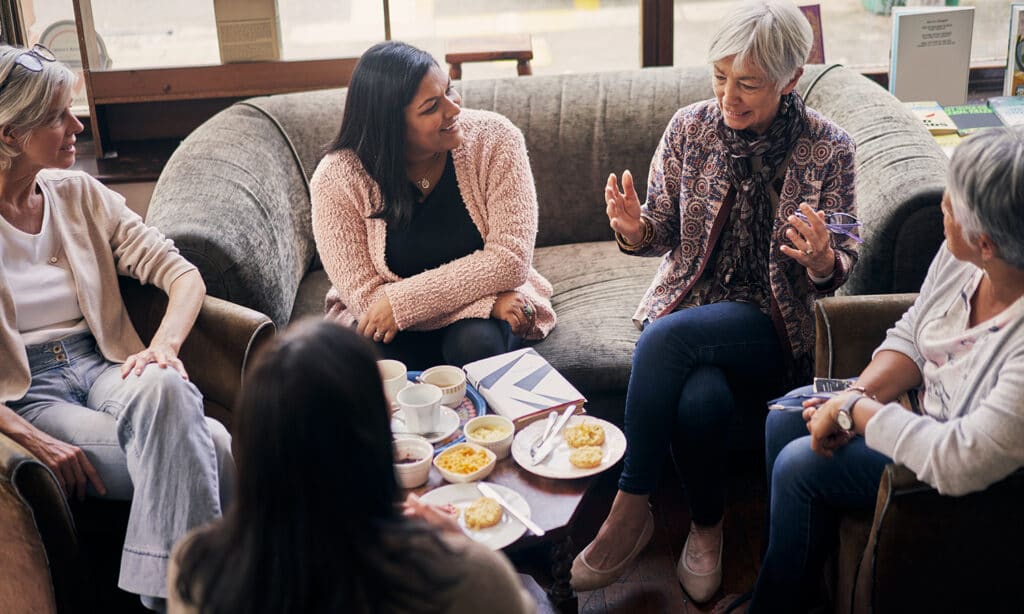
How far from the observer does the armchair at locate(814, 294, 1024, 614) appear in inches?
63.1

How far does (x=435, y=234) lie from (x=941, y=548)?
4.48 ft

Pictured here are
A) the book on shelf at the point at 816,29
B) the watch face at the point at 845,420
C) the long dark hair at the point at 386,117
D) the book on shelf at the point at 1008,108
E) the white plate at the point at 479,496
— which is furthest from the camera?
the book on shelf at the point at 816,29

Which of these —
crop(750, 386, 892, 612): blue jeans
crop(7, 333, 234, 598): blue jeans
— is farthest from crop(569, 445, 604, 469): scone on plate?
crop(7, 333, 234, 598): blue jeans

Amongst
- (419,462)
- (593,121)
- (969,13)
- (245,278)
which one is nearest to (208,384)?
(245,278)

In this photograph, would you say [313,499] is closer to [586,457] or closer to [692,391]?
[586,457]

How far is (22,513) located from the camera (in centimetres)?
179

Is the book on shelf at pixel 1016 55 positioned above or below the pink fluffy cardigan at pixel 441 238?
above

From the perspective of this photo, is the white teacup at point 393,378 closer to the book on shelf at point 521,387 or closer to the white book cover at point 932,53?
the book on shelf at point 521,387

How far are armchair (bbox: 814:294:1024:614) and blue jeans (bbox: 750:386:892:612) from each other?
0.08 m

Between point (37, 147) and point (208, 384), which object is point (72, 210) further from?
point (208, 384)

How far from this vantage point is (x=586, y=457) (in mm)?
1810

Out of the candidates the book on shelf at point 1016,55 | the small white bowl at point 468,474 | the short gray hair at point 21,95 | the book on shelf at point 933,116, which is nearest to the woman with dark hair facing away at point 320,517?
the small white bowl at point 468,474

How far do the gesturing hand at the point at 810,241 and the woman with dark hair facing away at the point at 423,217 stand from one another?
695 mm

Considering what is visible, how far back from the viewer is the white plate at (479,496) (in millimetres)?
1646
